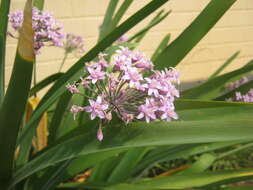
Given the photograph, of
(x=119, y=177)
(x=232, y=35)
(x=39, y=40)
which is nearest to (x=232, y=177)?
(x=119, y=177)

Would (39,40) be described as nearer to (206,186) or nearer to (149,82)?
(149,82)

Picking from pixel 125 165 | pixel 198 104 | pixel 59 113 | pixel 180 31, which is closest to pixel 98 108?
pixel 198 104

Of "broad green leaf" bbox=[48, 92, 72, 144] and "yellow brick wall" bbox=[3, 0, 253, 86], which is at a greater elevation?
"yellow brick wall" bbox=[3, 0, 253, 86]

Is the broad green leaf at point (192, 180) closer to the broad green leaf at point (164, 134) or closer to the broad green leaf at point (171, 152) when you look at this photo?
the broad green leaf at point (171, 152)

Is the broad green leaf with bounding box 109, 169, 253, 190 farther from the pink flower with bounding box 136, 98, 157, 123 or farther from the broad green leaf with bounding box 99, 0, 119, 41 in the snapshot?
the broad green leaf with bounding box 99, 0, 119, 41

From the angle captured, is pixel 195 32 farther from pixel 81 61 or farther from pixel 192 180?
pixel 192 180

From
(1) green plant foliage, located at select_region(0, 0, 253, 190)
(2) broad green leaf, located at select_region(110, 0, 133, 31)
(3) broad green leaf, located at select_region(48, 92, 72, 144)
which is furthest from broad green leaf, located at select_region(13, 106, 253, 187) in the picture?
(2) broad green leaf, located at select_region(110, 0, 133, 31)

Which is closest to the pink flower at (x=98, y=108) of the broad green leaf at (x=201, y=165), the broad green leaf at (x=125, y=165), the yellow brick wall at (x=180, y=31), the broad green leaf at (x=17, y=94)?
the broad green leaf at (x=17, y=94)
